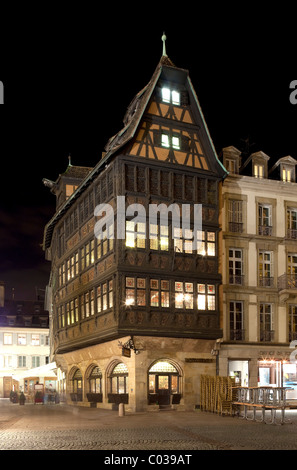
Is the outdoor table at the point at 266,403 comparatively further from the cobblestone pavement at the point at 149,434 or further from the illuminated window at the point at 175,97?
the illuminated window at the point at 175,97

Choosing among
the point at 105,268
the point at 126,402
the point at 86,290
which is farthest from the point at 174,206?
the point at 126,402

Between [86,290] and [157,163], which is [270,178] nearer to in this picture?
[157,163]

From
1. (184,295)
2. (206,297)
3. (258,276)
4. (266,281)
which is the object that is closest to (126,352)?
Result: (184,295)

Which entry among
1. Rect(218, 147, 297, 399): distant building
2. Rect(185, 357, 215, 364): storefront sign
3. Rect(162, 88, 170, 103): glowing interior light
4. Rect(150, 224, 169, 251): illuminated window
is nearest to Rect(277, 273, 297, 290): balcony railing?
Rect(218, 147, 297, 399): distant building

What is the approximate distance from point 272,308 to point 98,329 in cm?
955

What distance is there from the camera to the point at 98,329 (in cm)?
2967

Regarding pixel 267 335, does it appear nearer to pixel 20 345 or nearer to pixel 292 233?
pixel 292 233

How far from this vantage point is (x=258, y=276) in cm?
3266

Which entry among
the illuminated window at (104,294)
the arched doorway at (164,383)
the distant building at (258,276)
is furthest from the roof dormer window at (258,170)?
the arched doorway at (164,383)

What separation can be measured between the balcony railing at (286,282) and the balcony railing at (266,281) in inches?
15.1

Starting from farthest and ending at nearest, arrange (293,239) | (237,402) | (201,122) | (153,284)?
(293,239), (201,122), (153,284), (237,402)

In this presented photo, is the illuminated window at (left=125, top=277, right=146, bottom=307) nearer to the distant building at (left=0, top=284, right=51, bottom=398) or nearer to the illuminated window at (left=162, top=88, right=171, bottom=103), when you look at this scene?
the illuminated window at (left=162, top=88, right=171, bottom=103)

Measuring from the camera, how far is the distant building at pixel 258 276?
3172cm

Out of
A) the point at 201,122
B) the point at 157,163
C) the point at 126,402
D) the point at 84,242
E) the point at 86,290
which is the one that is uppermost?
the point at 201,122
